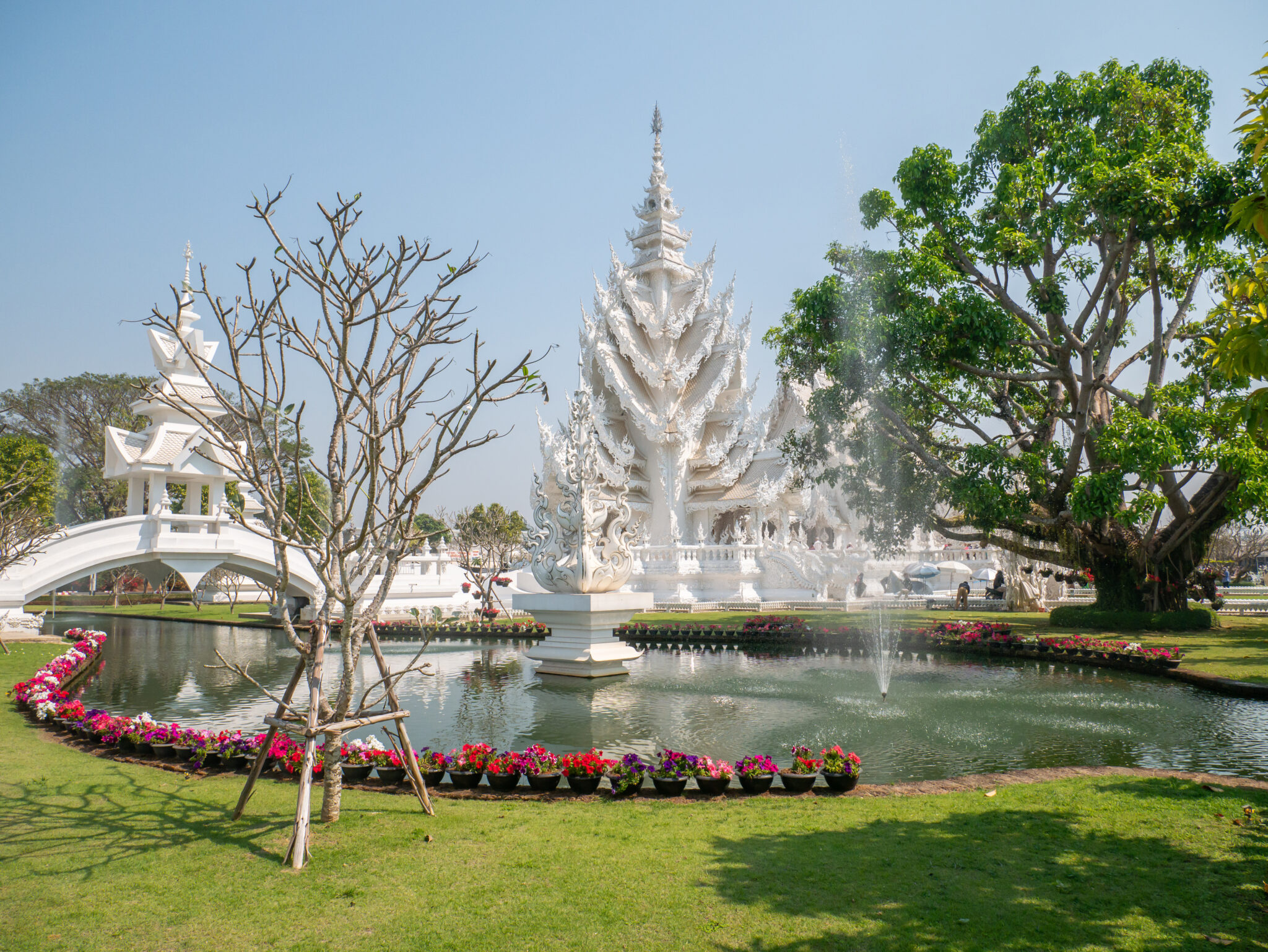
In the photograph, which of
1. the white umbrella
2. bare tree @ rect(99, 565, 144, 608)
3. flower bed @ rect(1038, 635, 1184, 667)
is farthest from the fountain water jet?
bare tree @ rect(99, 565, 144, 608)

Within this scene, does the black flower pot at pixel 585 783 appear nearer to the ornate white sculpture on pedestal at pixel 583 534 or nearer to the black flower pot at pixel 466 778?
the black flower pot at pixel 466 778

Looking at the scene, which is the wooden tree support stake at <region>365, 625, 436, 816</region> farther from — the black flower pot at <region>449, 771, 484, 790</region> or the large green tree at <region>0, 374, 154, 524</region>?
the large green tree at <region>0, 374, 154, 524</region>

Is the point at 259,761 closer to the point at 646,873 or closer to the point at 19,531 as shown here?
the point at 646,873

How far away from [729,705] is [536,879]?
6381mm

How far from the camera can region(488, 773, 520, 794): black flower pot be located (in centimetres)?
650

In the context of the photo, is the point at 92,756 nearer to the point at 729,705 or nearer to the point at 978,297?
the point at 729,705

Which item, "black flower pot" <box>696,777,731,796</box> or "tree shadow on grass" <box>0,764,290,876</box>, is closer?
"tree shadow on grass" <box>0,764,290,876</box>

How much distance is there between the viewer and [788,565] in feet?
94.8

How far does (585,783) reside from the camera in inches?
254

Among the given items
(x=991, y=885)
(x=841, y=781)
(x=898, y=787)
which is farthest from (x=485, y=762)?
(x=991, y=885)

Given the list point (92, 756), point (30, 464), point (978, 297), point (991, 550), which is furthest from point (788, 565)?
point (30, 464)

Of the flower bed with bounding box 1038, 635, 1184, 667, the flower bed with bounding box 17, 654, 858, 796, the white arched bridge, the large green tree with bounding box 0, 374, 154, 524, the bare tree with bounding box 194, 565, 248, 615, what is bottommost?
the flower bed with bounding box 17, 654, 858, 796

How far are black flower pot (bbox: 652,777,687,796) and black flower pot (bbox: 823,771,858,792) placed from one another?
1167mm

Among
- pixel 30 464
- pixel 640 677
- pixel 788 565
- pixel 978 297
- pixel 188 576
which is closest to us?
pixel 640 677
